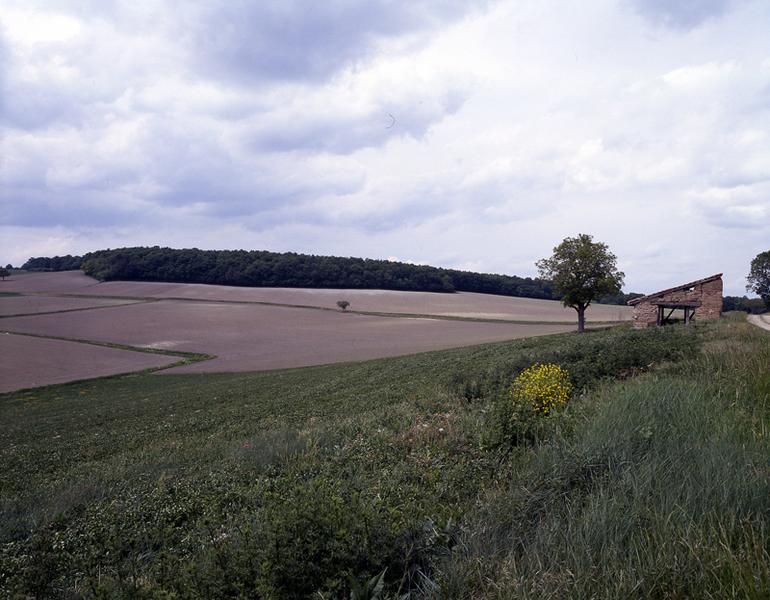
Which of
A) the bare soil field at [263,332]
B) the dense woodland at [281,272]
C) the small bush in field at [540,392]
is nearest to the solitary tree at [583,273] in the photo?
the bare soil field at [263,332]

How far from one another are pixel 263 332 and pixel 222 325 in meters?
7.15

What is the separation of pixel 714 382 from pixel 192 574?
738cm

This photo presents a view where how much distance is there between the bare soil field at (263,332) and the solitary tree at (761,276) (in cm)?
2626

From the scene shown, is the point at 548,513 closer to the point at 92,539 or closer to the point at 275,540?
the point at 275,540

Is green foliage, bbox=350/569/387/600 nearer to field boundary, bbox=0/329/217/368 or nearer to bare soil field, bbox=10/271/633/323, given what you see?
field boundary, bbox=0/329/217/368

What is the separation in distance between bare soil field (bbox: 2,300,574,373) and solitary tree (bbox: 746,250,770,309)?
2626 centimetres

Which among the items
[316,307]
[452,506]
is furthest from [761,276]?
[452,506]

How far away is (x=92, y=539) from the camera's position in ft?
21.7

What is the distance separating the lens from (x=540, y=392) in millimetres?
8836

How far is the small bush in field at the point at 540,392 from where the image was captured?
27.0ft

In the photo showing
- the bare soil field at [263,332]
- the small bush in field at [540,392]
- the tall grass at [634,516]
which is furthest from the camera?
the bare soil field at [263,332]

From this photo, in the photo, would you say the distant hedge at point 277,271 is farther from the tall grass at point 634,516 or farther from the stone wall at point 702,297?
the tall grass at point 634,516

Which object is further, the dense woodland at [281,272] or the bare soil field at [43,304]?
the dense woodland at [281,272]

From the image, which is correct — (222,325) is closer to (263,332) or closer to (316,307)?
(263,332)
